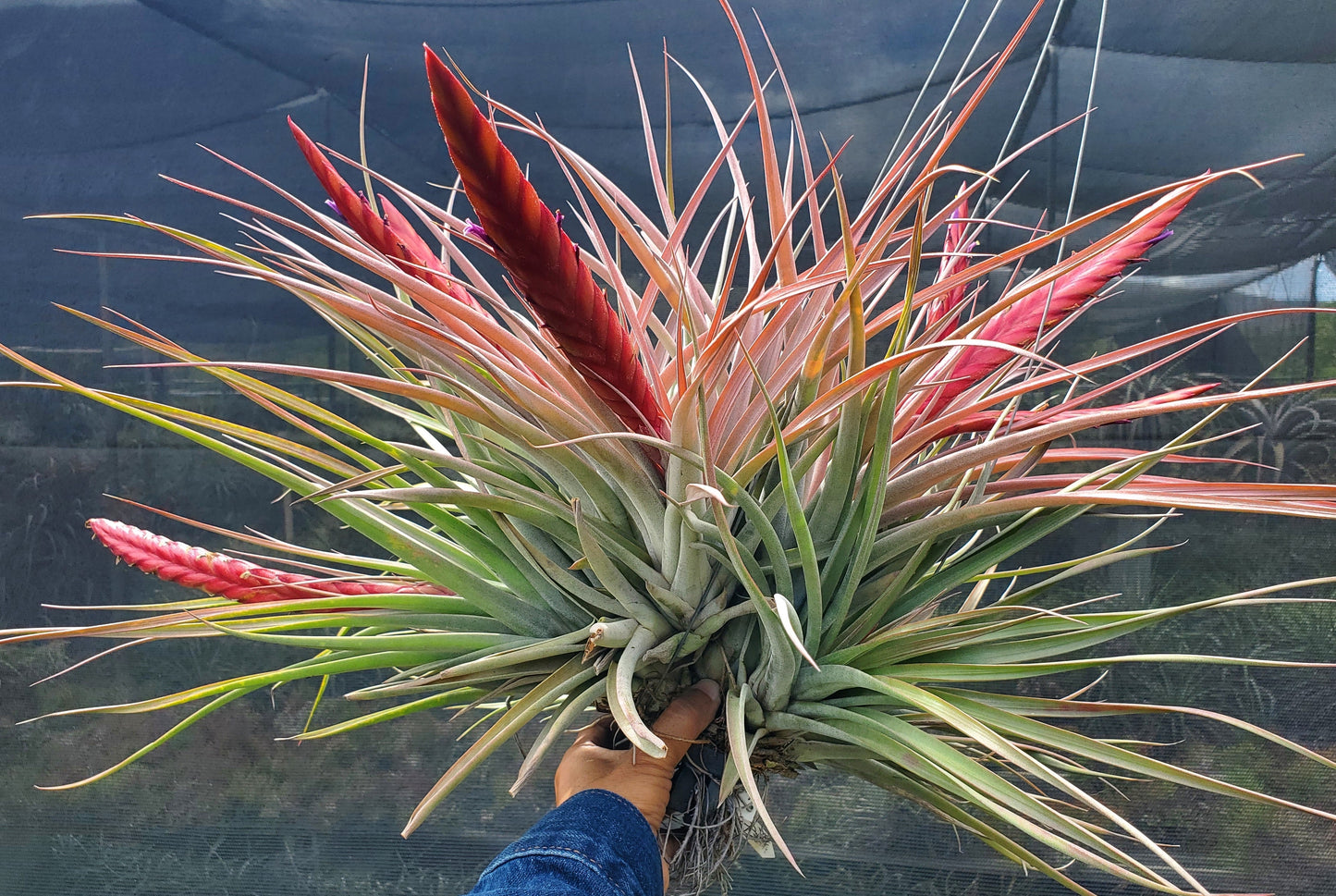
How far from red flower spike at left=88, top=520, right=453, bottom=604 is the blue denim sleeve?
0.47ft

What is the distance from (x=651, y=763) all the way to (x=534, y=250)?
0.27 metres

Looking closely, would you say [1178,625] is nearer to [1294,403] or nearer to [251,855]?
[1294,403]

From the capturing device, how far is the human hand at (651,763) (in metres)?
0.38

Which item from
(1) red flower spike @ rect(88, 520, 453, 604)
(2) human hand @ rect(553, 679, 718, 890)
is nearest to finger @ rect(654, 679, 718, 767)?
(2) human hand @ rect(553, 679, 718, 890)

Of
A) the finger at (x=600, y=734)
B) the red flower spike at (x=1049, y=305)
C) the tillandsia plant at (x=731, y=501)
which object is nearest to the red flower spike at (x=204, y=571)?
the tillandsia plant at (x=731, y=501)

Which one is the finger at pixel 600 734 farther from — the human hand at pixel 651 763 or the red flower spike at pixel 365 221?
the red flower spike at pixel 365 221

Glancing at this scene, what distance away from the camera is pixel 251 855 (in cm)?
127

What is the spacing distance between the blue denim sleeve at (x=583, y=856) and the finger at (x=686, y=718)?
4 centimetres

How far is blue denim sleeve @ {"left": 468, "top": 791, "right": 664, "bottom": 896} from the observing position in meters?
0.33

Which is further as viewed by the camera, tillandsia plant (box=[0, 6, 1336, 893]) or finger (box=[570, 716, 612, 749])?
finger (box=[570, 716, 612, 749])

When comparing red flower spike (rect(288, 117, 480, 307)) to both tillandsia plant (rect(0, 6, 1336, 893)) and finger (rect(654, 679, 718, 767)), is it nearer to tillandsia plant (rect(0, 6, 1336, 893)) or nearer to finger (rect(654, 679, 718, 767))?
tillandsia plant (rect(0, 6, 1336, 893))

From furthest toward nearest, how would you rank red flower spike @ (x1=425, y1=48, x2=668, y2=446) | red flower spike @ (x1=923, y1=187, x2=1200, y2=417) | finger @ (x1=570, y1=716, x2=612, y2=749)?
1. finger @ (x1=570, y1=716, x2=612, y2=749)
2. red flower spike @ (x1=923, y1=187, x2=1200, y2=417)
3. red flower spike @ (x1=425, y1=48, x2=668, y2=446)

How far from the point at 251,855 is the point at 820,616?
1319mm

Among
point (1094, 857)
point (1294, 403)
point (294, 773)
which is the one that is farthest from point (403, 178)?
point (1294, 403)
